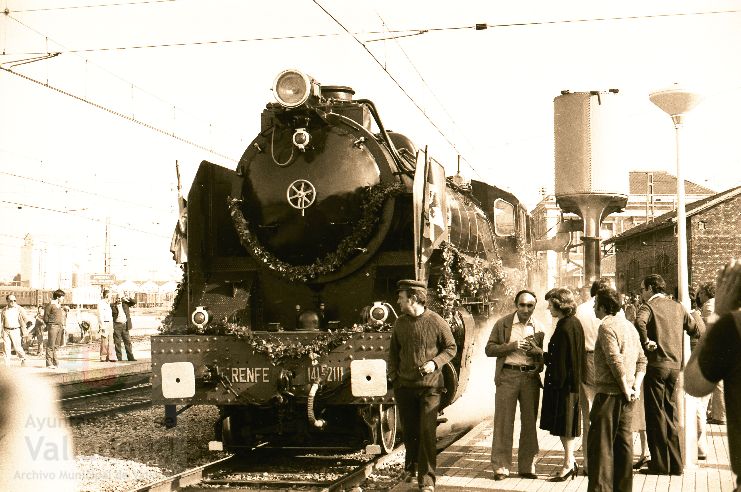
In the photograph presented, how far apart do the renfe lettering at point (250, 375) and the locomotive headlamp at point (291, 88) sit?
8.73ft

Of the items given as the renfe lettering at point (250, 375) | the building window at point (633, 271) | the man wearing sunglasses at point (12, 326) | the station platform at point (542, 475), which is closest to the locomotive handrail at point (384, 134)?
the renfe lettering at point (250, 375)

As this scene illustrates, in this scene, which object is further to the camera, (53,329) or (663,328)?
(53,329)

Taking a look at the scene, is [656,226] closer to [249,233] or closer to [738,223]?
[738,223]

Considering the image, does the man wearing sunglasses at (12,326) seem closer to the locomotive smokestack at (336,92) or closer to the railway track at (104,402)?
the railway track at (104,402)

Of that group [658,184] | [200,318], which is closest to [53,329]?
[200,318]

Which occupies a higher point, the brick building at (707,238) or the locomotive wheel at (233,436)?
the brick building at (707,238)

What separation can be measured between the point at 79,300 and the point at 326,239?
26.8 m

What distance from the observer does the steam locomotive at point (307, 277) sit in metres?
7.79

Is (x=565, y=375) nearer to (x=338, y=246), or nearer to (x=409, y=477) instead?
(x=409, y=477)

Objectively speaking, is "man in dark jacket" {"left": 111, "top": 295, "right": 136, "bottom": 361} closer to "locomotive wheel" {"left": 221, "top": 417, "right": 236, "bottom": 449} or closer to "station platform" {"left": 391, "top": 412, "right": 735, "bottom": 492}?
"locomotive wheel" {"left": 221, "top": 417, "right": 236, "bottom": 449}

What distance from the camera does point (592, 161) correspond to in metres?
15.9

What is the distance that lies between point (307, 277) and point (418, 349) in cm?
209

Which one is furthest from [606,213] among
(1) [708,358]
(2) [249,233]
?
(1) [708,358]

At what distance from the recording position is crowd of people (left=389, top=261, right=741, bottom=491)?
590 centimetres
